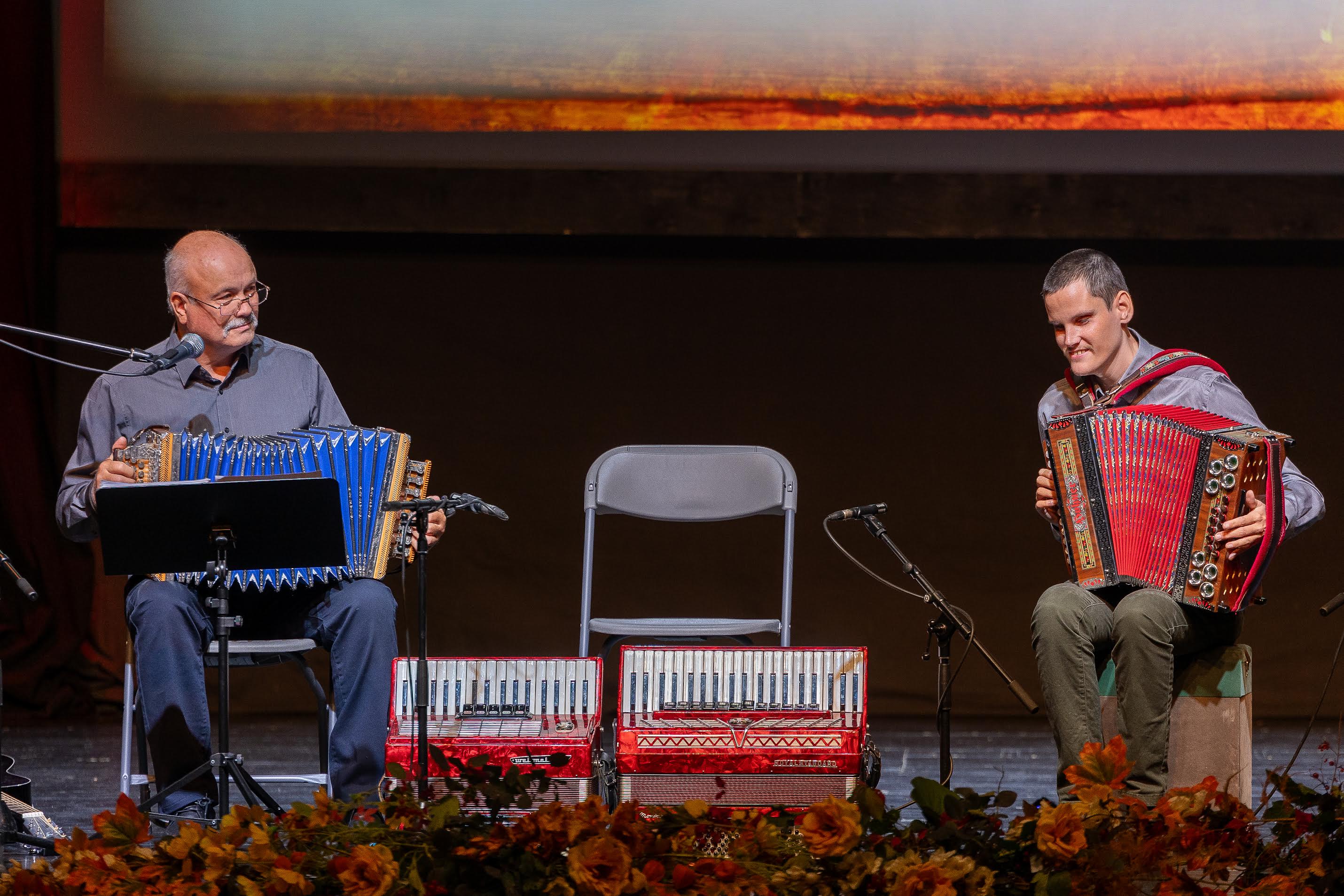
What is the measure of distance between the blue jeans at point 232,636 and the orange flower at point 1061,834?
6.59 ft

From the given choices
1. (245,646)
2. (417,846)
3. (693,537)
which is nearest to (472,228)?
(693,537)

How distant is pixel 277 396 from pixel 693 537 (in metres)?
2.36

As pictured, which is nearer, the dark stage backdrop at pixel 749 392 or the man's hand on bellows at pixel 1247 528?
the man's hand on bellows at pixel 1247 528

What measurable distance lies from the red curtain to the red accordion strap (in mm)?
4421

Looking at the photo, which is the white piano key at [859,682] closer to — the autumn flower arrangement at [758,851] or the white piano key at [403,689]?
the white piano key at [403,689]

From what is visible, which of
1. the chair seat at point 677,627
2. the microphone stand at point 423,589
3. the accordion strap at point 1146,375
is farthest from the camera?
the chair seat at point 677,627

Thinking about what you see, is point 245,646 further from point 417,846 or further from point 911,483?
point 911,483

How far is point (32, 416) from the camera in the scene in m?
5.63

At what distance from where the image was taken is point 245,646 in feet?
11.5

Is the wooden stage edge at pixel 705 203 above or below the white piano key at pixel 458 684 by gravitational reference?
above

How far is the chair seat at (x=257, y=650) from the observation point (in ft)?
11.4

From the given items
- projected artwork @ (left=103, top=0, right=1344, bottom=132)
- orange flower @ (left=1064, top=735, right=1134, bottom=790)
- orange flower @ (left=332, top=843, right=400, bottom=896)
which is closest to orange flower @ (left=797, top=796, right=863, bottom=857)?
orange flower @ (left=1064, top=735, right=1134, bottom=790)

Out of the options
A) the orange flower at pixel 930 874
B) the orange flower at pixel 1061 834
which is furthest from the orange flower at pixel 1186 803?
the orange flower at pixel 930 874

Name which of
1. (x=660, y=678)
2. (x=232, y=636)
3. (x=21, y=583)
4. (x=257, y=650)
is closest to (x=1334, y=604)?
(x=660, y=678)
